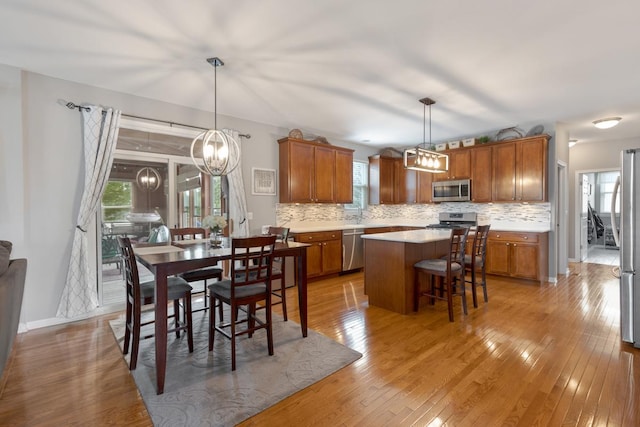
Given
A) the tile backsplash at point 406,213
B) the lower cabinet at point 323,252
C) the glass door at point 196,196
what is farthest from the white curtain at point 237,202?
the lower cabinet at point 323,252

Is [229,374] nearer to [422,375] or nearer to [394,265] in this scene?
[422,375]

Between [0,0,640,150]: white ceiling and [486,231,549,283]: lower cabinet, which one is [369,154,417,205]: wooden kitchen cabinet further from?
[0,0,640,150]: white ceiling

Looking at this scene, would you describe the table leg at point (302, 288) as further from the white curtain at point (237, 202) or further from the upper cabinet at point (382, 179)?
the upper cabinet at point (382, 179)

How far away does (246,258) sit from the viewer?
240cm

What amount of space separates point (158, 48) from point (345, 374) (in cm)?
310

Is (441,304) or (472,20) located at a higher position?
(472,20)

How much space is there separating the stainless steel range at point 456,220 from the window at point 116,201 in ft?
16.2

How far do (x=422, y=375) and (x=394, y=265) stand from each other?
146cm

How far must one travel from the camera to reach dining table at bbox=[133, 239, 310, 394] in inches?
83.3

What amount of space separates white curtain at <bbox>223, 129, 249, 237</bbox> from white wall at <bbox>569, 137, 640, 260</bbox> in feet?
21.6

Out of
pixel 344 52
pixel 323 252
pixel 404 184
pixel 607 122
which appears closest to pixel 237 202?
pixel 323 252

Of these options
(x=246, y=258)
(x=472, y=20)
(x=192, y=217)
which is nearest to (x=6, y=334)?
(x=246, y=258)

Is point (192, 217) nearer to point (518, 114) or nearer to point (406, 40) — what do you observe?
point (406, 40)

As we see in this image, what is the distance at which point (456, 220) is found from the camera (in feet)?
19.4
